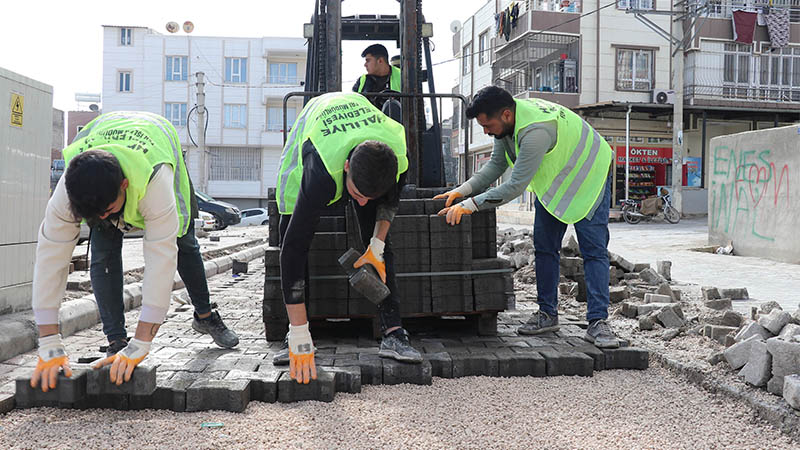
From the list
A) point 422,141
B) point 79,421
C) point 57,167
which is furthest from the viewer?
point 57,167

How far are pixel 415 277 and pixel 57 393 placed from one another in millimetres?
2112

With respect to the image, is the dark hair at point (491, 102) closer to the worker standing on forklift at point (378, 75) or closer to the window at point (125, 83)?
the worker standing on forklift at point (378, 75)

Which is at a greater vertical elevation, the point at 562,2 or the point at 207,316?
the point at 562,2

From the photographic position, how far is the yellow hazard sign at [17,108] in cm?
442

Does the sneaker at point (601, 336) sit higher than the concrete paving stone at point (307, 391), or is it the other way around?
the sneaker at point (601, 336)

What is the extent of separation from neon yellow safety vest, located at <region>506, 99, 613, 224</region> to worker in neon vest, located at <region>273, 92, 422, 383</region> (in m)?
1.17

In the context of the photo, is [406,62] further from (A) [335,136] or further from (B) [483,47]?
(B) [483,47]

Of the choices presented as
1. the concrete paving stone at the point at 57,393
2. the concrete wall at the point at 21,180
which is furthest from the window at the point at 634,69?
the concrete paving stone at the point at 57,393

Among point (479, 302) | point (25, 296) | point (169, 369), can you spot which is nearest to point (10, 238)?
point (25, 296)

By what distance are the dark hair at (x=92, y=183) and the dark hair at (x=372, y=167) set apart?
3.26ft

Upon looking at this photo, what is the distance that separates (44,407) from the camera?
290cm

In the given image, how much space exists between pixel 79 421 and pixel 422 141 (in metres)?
3.76

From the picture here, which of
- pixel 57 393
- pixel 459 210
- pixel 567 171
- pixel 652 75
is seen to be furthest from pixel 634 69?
pixel 57 393

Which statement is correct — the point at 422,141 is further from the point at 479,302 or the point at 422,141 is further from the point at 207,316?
the point at 207,316
